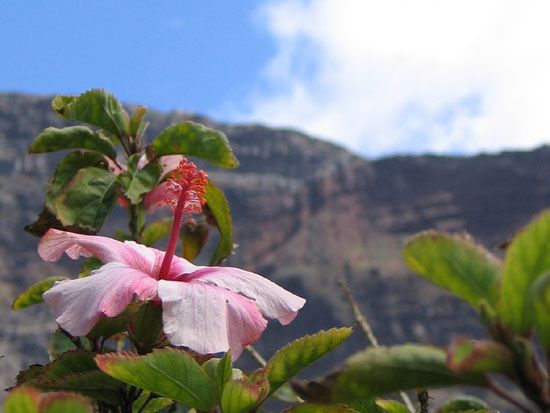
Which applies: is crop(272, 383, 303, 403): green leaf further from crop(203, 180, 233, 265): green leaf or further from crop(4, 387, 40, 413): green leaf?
crop(4, 387, 40, 413): green leaf

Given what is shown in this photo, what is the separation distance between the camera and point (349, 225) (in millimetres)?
41781

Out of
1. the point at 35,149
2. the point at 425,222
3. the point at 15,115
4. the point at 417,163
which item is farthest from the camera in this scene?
the point at 15,115

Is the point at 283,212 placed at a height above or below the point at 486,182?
below

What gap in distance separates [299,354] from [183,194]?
0.26 metres

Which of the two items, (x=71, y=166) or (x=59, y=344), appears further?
(x=71, y=166)

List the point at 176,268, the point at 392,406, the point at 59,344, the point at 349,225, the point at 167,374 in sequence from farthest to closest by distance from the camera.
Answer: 1. the point at 349,225
2. the point at 59,344
3. the point at 176,268
4. the point at 392,406
5. the point at 167,374

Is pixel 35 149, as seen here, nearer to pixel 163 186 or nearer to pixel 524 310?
pixel 163 186

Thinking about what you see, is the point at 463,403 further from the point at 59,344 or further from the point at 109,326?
the point at 59,344

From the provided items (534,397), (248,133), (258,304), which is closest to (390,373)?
(534,397)

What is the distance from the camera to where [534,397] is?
0.40 metres

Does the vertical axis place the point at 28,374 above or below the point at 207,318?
below

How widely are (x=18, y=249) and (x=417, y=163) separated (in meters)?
21.9

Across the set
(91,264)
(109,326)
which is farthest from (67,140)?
(109,326)

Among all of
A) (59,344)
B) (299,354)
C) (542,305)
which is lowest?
(59,344)
